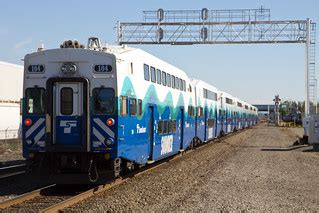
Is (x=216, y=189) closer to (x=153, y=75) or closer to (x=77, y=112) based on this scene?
(x=77, y=112)

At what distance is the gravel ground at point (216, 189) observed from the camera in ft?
36.5

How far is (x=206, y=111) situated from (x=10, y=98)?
18472 millimetres

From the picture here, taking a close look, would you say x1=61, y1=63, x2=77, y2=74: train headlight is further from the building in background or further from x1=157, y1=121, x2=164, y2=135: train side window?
the building in background

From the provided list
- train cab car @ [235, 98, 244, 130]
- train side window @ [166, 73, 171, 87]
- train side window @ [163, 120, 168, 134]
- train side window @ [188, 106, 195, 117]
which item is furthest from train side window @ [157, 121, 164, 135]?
train cab car @ [235, 98, 244, 130]

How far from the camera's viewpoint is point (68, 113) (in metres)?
12.9

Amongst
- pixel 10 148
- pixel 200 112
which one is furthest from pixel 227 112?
pixel 10 148

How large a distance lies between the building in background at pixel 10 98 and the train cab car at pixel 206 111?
14.4m

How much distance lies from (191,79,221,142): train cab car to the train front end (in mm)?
14426

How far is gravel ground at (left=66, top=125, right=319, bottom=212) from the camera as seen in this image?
1112cm

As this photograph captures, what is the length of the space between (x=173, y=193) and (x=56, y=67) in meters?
4.24

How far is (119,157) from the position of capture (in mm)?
13133

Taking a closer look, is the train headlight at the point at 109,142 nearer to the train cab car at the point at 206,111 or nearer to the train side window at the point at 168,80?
the train side window at the point at 168,80

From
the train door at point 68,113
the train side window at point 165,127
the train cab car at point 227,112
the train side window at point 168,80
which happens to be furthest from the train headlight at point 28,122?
the train cab car at point 227,112

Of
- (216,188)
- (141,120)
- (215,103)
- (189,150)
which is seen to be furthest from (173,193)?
(215,103)
